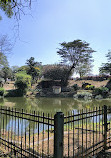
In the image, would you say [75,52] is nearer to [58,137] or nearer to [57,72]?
[57,72]

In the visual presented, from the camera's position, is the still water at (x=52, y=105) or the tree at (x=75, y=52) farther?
the tree at (x=75, y=52)

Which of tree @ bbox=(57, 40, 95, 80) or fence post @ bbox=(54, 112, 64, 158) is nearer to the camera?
fence post @ bbox=(54, 112, 64, 158)

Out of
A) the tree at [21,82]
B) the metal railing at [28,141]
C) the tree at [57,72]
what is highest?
the tree at [57,72]

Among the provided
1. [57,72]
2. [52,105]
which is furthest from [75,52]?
[52,105]

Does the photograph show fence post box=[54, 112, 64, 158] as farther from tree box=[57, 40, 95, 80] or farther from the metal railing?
tree box=[57, 40, 95, 80]

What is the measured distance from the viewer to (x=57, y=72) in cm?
2994

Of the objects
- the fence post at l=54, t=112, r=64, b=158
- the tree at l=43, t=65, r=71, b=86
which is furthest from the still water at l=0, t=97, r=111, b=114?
the tree at l=43, t=65, r=71, b=86

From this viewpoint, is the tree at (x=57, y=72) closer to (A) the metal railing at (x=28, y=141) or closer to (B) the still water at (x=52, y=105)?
(B) the still water at (x=52, y=105)

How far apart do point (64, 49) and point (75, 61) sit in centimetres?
382

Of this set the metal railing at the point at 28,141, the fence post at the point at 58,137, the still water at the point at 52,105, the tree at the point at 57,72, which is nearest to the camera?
the fence post at the point at 58,137

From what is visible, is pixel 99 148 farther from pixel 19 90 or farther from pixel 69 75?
pixel 69 75

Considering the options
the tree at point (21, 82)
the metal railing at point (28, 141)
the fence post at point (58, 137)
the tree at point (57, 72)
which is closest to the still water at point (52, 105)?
the metal railing at point (28, 141)

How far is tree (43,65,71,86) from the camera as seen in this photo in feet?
98.1

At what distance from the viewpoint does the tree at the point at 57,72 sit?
98.1ft
